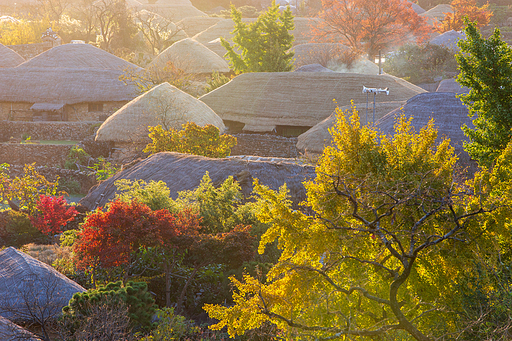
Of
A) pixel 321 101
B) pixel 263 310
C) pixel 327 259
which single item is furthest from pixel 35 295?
pixel 321 101

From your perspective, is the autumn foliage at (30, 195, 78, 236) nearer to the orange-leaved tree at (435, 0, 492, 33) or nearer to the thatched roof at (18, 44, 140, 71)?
the thatched roof at (18, 44, 140, 71)

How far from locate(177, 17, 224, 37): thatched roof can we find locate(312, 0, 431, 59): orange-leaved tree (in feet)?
97.4

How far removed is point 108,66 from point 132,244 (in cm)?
3550

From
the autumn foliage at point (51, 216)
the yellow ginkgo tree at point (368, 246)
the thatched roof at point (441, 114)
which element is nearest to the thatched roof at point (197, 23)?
the thatched roof at point (441, 114)

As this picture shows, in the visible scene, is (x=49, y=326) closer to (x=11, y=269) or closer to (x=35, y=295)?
(x=35, y=295)

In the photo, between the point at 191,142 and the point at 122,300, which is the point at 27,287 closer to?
the point at 122,300

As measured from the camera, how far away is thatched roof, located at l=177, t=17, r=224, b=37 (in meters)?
74.1

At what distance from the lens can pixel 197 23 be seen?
2965 inches

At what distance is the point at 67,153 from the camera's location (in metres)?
25.1

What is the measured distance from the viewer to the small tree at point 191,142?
55.2 feet

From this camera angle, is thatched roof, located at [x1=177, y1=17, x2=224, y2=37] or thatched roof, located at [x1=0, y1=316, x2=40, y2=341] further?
thatched roof, located at [x1=177, y1=17, x2=224, y2=37]

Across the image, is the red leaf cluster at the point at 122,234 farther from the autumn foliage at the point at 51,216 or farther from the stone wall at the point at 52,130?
the stone wall at the point at 52,130

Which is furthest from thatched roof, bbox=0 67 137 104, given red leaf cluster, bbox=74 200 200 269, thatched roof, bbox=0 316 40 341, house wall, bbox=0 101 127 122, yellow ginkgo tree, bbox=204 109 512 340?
yellow ginkgo tree, bbox=204 109 512 340

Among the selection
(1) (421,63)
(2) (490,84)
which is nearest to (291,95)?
(1) (421,63)
